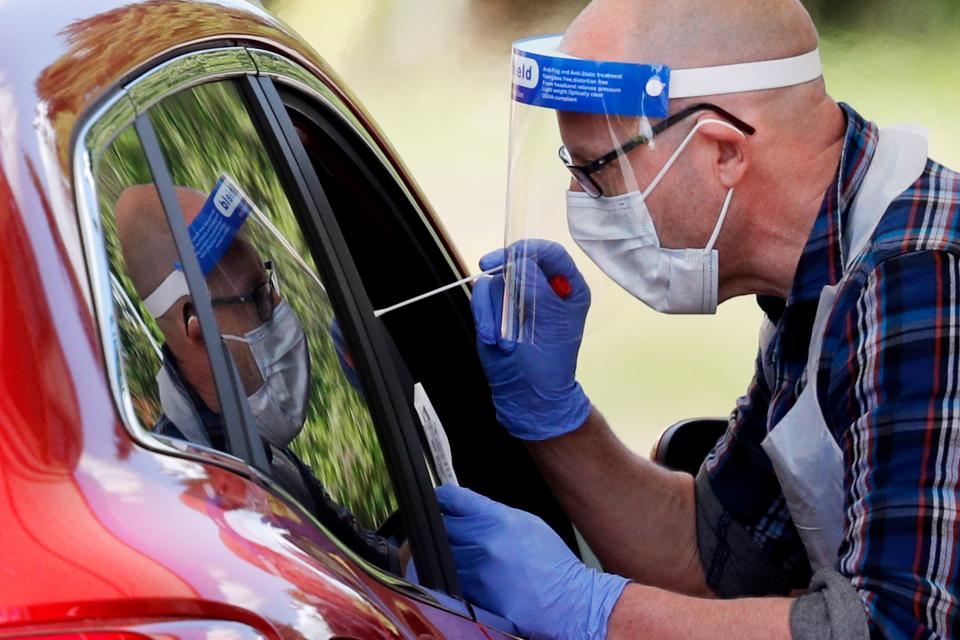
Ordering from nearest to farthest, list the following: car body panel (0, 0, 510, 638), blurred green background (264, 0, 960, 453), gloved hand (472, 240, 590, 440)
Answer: car body panel (0, 0, 510, 638), gloved hand (472, 240, 590, 440), blurred green background (264, 0, 960, 453)

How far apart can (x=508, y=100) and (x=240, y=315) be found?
6968mm

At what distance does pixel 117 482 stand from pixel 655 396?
528 cm

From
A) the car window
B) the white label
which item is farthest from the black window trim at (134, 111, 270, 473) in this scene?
the car window

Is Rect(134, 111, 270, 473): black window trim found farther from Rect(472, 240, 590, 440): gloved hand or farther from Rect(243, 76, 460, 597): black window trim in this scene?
Rect(472, 240, 590, 440): gloved hand

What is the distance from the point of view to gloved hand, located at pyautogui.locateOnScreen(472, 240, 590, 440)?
2.27 m

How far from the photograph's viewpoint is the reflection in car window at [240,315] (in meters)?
1.16

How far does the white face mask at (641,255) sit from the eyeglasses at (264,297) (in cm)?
78

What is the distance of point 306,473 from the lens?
4.46ft

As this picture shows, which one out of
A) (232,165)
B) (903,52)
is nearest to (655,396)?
(903,52)

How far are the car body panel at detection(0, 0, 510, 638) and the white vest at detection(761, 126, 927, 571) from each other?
3.18ft

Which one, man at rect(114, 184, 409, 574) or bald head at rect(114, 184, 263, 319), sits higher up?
bald head at rect(114, 184, 263, 319)

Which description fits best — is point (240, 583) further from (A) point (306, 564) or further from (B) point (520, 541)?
(B) point (520, 541)

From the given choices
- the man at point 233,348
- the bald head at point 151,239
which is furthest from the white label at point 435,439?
the bald head at point 151,239

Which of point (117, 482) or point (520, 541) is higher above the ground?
point (117, 482)
